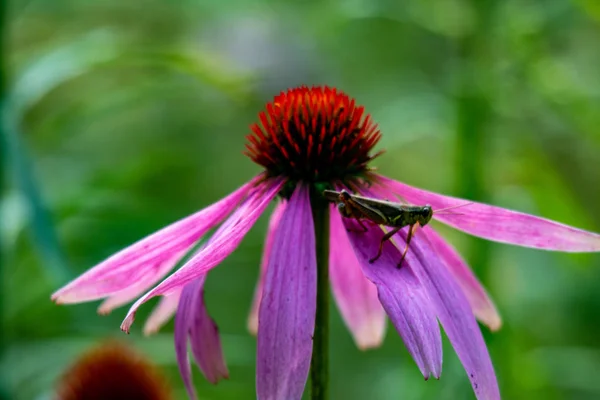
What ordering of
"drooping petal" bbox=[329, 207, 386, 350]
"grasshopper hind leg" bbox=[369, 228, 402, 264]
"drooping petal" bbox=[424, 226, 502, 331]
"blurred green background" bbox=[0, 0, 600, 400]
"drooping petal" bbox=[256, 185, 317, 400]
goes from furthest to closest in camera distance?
"blurred green background" bbox=[0, 0, 600, 400] < "drooping petal" bbox=[329, 207, 386, 350] < "drooping petal" bbox=[424, 226, 502, 331] < "grasshopper hind leg" bbox=[369, 228, 402, 264] < "drooping petal" bbox=[256, 185, 317, 400]

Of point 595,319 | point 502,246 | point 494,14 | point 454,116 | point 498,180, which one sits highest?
point 494,14

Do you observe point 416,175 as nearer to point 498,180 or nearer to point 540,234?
point 498,180

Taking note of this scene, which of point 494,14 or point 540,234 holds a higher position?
point 494,14

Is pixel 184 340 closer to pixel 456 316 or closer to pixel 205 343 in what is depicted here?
pixel 205 343

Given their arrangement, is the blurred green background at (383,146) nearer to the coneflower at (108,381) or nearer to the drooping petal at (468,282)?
the coneflower at (108,381)

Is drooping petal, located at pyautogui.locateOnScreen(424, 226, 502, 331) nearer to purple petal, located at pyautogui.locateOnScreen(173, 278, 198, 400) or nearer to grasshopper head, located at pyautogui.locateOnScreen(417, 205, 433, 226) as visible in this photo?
grasshopper head, located at pyautogui.locateOnScreen(417, 205, 433, 226)

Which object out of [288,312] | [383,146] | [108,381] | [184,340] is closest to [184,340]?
[184,340]

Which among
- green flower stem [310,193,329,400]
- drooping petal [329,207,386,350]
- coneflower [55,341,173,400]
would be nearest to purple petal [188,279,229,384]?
green flower stem [310,193,329,400]

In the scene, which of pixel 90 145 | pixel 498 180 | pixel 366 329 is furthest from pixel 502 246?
pixel 90 145
